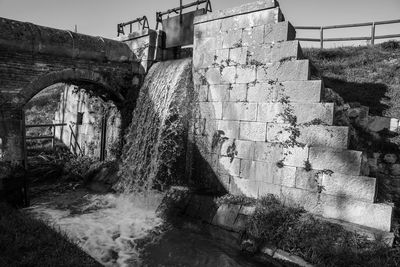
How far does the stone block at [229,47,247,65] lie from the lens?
20.1 feet

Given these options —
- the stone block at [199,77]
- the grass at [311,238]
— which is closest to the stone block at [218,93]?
the stone block at [199,77]

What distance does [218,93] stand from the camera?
653 centimetres

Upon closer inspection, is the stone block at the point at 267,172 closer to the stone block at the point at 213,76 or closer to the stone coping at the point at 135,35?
the stone block at the point at 213,76

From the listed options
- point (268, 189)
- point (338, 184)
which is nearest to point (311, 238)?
point (338, 184)

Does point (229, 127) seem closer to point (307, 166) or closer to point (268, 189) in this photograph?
point (268, 189)

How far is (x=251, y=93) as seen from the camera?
5965 millimetres

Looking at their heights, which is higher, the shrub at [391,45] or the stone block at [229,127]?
the shrub at [391,45]

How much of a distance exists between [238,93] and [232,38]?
1216 millimetres

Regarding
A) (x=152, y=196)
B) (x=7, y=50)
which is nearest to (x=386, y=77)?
(x=152, y=196)

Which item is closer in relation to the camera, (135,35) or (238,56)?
(238,56)

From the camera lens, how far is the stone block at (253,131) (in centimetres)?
574

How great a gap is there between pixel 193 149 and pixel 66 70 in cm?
375

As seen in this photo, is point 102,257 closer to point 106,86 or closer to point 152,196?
point 152,196

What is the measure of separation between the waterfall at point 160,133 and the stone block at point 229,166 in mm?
1016
